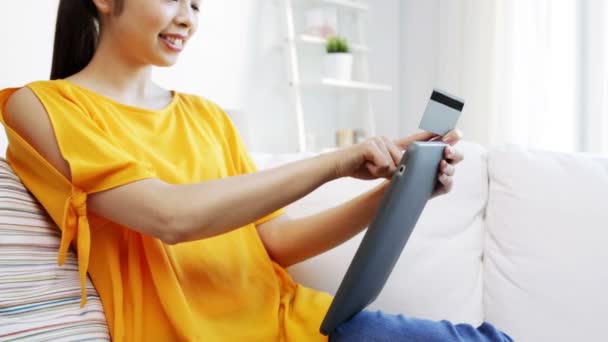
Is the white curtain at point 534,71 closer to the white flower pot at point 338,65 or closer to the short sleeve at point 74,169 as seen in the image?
the white flower pot at point 338,65

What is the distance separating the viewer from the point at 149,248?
3.43 ft

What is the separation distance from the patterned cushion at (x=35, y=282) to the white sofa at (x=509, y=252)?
0.53 metres

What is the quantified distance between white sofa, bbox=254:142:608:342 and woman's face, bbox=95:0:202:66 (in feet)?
1.58

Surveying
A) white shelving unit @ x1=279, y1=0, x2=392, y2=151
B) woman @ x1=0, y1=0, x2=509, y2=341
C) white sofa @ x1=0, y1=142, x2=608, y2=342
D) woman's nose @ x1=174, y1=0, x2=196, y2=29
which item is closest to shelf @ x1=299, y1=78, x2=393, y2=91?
white shelving unit @ x1=279, y1=0, x2=392, y2=151

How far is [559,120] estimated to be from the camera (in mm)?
2729

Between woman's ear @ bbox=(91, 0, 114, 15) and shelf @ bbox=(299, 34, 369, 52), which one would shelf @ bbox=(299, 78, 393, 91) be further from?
woman's ear @ bbox=(91, 0, 114, 15)

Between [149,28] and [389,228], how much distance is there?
577 millimetres

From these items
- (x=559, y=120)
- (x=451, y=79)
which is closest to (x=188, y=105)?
(x=559, y=120)

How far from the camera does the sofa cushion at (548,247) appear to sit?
130cm

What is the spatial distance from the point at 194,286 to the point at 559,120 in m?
2.12

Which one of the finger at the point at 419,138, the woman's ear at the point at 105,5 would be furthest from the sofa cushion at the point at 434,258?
the woman's ear at the point at 105,5

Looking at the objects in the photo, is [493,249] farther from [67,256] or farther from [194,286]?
[67,256]

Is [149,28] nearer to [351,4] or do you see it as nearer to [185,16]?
[185,16]

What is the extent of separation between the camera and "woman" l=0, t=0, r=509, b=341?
931 millimetres
